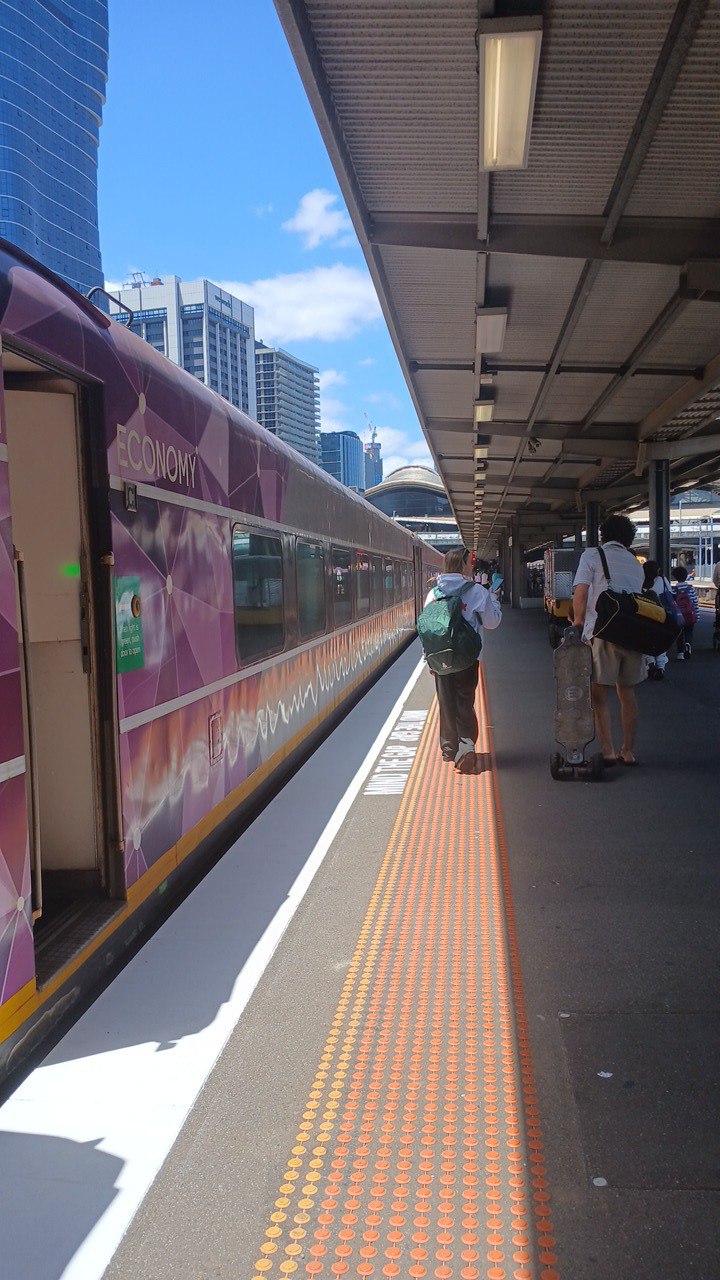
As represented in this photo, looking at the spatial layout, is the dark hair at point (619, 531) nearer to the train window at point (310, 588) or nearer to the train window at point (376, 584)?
the train window at point (310, 588)

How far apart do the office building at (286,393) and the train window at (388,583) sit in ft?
359

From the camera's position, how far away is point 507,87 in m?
4.71

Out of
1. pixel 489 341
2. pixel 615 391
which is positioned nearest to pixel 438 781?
pixel 489 341

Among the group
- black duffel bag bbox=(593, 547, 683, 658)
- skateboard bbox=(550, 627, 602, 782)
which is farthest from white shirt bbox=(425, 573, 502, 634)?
black duffel bag bbox=(593, 547, 683, 658)

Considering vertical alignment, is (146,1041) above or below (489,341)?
below

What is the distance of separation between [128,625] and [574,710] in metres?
3.61

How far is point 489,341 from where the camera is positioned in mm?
9641

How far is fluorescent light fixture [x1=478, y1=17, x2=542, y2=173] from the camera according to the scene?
13.9ft

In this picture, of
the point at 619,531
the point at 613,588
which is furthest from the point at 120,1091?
the point at 619,531

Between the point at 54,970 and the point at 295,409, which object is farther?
the point at 295,409

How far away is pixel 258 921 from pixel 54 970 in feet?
3.71

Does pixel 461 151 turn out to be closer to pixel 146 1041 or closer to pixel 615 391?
pixel 146 1041

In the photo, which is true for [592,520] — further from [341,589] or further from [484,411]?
[341,589]

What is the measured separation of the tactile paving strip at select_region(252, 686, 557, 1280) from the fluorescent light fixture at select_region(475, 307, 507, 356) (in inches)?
250
